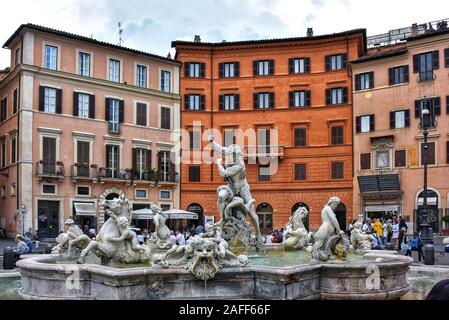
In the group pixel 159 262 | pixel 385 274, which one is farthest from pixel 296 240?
pixel 159 262

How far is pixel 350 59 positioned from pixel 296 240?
3198 cm

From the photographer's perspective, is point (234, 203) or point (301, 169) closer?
point (234, 203)

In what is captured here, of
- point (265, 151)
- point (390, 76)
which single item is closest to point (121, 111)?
point (265, 151)

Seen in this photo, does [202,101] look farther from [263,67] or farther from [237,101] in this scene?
[263,67]

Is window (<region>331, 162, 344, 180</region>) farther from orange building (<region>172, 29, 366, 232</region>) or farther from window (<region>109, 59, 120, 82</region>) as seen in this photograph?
window (<region>109, 59, 120, 82</region>)

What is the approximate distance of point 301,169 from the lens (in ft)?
145

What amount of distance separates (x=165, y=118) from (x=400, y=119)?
60.4 feet

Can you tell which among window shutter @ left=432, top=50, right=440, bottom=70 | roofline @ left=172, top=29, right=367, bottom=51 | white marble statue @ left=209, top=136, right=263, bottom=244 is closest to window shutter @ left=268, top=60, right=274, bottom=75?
roofline @ left=172, top=29, right=367, bottom=51

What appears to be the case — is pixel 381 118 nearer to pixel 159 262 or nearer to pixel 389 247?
pixel 389 247

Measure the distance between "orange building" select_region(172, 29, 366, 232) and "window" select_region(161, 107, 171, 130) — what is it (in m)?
1.21

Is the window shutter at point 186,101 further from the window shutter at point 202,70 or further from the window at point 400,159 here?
the window at point 400,159

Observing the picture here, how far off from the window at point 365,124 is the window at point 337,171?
119 inches

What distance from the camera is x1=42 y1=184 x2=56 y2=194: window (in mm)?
37438

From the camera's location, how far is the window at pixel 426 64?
3894cm
